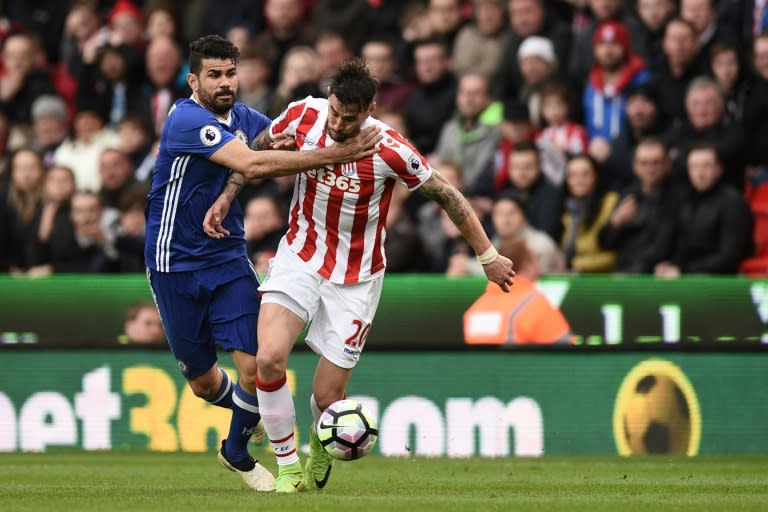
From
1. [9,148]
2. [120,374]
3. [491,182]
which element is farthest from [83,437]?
[9,148]

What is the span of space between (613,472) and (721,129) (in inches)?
166

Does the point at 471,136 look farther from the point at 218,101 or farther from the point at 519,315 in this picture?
the point at 218,101

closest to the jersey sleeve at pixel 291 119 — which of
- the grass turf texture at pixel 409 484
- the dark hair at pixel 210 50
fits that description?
the dark hair at pixel 210 50

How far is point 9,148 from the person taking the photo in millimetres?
17781

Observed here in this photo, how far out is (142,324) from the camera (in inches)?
529

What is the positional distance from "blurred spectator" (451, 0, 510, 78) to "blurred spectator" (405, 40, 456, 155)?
276 millimetres

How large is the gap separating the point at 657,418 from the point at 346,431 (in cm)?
439

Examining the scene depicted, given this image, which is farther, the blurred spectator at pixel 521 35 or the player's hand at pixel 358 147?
the blurred spectator at pixel 521 35

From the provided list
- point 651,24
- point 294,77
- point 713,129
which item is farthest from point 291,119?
point 651,24

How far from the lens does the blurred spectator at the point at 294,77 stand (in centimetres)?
1569

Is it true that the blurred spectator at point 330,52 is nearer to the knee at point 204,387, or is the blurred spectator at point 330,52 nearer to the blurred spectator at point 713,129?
the blurred spectator at point 713,129

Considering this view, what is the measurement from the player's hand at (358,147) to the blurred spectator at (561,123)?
19.9 feet

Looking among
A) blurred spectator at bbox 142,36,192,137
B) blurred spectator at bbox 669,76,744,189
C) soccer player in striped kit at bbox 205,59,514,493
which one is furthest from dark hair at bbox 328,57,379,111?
blurred spectator at bbox 142,36,192,137

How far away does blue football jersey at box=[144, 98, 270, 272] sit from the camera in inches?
363
